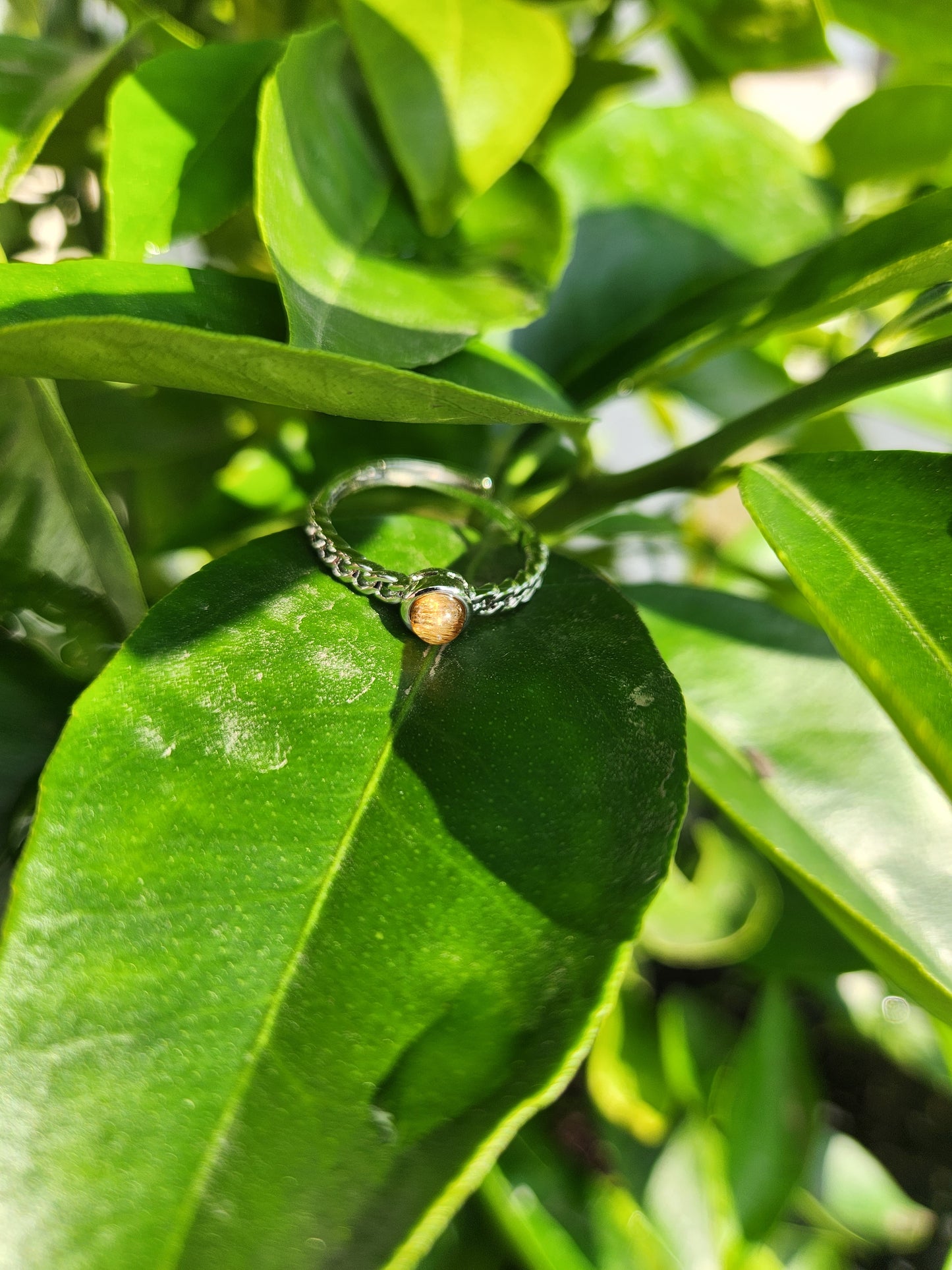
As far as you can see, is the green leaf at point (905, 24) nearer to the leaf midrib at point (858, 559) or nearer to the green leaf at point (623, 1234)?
the leaf midrib at point (858, 559)

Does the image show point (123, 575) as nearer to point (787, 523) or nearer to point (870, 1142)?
point (787, 523)

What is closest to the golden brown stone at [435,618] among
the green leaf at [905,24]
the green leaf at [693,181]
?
the green leaf at [693,181]

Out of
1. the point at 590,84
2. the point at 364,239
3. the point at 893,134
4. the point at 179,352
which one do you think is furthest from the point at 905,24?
the point at 179,352

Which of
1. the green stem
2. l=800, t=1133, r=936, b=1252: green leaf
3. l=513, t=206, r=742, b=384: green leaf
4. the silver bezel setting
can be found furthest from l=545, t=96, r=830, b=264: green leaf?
l=800, t=1133, r=936, b=1252: green leaf

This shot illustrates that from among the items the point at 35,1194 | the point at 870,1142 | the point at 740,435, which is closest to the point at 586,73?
the point at 740,435

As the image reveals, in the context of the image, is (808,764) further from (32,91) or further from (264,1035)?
(32,91)

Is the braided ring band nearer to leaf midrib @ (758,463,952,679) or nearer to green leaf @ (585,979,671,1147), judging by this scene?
leaf midrib @ (758,463,952,679)

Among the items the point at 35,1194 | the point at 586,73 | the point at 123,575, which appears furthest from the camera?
the point at 586,73
